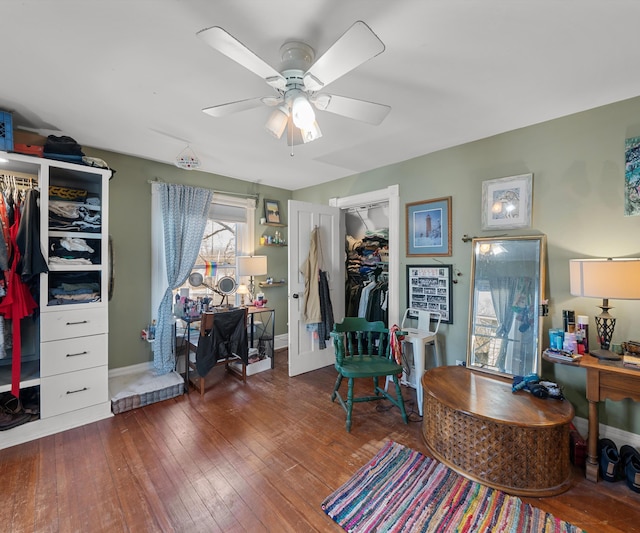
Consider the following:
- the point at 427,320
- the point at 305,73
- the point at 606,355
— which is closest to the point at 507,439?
the point at 606,355

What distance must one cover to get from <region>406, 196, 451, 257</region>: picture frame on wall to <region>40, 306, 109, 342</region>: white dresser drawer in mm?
3052

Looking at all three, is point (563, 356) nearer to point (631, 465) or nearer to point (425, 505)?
point (631, 465)

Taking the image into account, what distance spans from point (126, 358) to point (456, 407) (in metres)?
3.30

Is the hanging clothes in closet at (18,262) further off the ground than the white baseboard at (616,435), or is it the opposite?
the hanging clothes in closet at (18,262)

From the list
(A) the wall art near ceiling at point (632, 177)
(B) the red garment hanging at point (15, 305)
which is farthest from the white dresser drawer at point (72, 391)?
(A) the wall art near ceiling at point (632, 177)

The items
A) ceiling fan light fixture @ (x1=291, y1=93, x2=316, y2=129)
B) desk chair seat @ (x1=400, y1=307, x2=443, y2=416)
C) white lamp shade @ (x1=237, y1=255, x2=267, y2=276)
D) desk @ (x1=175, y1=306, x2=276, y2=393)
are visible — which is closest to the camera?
ceiling fan light fixture @ (x1=291, y1=93, x2=316, y2=129)

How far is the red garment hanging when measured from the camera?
219cm

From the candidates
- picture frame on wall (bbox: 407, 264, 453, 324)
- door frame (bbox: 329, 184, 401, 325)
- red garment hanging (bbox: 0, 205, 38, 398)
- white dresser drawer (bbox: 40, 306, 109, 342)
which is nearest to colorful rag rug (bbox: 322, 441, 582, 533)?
picture frame on wall (bbox: 407, 264, 453, 324)

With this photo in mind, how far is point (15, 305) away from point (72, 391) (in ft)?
2.63

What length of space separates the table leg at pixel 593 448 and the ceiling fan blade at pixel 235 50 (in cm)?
269

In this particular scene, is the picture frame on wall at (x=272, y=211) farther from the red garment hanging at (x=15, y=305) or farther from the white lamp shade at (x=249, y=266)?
the red garment hanging at (x=15, y=305)

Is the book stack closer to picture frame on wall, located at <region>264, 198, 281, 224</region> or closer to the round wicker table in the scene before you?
the round wicker table

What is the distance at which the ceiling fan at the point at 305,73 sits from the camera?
1139mm

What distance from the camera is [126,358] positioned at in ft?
10.7
